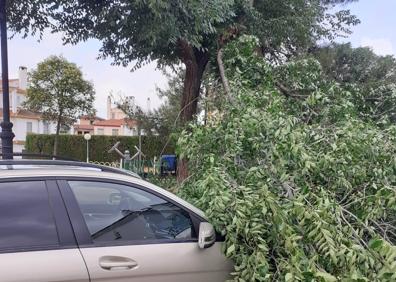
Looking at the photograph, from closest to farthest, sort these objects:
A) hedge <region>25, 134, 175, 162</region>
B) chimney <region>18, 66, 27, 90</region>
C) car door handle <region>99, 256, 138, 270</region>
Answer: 1. car door handle <region>99, 256, 138, 270</region>
2. hedge <region>25, 134, 175, 162</region>
3. chimney <region>18, 66, 27, 90</region>

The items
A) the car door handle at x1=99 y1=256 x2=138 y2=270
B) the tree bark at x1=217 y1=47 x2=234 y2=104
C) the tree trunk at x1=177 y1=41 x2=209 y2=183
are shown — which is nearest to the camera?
the car door handle at x1=99 y1=256 x2=138 y2=270

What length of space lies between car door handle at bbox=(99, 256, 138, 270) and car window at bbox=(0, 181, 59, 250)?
0.97 ft

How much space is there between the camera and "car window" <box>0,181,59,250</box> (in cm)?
266

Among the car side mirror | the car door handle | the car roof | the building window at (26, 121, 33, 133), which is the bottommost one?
the car door handle

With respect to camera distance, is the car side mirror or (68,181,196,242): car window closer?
(68,181,196,242): car window

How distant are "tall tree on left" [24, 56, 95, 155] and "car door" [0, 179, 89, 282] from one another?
2200cm

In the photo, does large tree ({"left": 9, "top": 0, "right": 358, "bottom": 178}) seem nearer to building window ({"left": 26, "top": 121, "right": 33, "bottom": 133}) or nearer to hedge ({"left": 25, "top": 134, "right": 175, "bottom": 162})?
hedge ({"left": 25, "top": 134, "right": 175, "bottom": 162})

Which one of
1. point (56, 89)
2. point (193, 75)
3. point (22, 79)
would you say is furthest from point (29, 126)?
point (193, 75)

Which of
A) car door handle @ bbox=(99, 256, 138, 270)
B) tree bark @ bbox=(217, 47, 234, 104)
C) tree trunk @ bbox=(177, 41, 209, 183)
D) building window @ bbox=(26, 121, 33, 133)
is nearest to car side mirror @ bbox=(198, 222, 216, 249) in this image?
car door handle @ bbox=(99, 256, 138, 270)

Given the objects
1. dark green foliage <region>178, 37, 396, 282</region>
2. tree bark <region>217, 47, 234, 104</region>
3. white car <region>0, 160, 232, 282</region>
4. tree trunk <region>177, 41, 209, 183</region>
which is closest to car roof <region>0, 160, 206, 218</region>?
white car <region>0, 160, 232, 282</region>

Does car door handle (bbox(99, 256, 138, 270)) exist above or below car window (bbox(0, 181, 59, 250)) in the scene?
below

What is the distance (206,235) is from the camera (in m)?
3.13

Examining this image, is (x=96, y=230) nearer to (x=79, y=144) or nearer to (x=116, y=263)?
(x=116, y=263)

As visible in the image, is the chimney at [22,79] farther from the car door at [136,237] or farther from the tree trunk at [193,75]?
the car door at [136,237]
